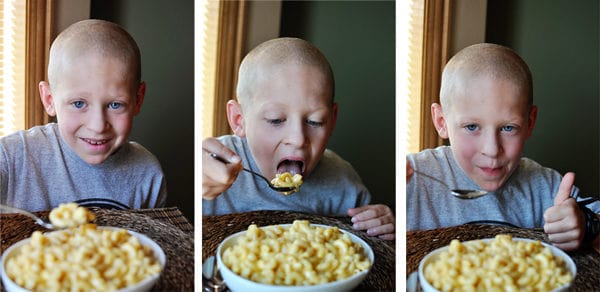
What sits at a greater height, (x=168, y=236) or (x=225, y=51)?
(x=225, y=51)

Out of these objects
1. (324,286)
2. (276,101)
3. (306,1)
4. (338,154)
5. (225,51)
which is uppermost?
(306,1)

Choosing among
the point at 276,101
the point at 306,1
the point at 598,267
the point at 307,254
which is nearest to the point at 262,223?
the point at 307,254

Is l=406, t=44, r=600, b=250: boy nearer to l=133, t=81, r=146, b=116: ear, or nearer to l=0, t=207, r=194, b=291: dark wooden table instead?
l=0, t=207, r=194, b=291: dark wooden table

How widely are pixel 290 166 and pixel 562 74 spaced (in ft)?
2.09

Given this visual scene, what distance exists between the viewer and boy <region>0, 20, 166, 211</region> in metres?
1.47

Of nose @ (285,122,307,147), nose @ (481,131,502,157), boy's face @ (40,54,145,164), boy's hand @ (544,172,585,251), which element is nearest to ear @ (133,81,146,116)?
boy's face @ (40,54,145,164)

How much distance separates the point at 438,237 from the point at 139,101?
2.33 ft

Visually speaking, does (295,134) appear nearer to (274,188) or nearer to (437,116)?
(274,188)

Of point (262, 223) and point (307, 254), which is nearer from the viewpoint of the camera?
point (307, 254)

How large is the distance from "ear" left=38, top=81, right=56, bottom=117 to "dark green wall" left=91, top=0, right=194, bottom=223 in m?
0.17

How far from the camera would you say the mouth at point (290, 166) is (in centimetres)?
160

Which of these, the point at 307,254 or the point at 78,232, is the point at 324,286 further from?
the point at 78,232

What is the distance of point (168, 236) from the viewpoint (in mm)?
1527

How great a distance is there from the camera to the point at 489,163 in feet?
5.17
